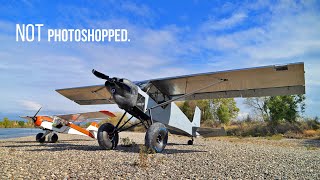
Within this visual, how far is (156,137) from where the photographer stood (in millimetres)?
8414

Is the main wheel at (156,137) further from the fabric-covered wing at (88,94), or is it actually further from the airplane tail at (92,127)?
the airplane tail at (92,127)

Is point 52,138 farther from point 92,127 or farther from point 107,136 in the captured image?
point 107,136

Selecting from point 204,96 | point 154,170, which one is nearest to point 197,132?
point 204,96

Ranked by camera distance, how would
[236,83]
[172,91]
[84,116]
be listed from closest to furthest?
[236,83] → [172,91] → [84,116]

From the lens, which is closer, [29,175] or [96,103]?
[29,175]

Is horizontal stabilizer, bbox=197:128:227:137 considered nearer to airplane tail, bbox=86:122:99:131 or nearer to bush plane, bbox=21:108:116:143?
bush plane, bbox=21:108:116:143

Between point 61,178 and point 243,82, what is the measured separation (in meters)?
8.11

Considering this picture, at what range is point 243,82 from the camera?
10.5m

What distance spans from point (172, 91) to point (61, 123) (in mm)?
8666

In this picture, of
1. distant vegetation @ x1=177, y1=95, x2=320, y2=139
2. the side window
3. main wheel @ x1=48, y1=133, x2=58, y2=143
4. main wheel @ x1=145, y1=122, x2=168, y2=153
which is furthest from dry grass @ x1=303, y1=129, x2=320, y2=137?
main wheel @ x1=48, y1=133, x2=58, y2=143

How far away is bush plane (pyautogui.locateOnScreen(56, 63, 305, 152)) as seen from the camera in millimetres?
8492

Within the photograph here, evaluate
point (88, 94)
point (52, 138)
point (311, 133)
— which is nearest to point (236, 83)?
point (88, 94)

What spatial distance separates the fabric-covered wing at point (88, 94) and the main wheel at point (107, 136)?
2.77 meters

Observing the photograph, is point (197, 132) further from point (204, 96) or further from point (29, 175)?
point (29, 175)
